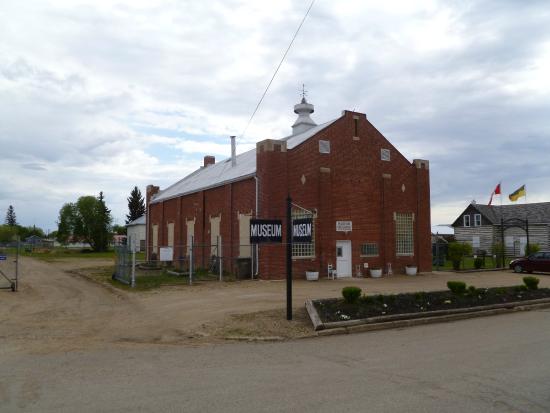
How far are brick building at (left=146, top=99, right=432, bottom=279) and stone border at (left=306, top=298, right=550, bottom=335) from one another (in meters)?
11.4

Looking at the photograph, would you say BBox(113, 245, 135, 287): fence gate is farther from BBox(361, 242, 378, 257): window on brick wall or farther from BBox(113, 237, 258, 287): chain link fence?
BBox(361, 242, 378, 257): window on brick wall

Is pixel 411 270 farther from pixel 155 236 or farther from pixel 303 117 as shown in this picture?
pixel 155 236

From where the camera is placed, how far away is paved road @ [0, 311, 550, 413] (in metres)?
6.27

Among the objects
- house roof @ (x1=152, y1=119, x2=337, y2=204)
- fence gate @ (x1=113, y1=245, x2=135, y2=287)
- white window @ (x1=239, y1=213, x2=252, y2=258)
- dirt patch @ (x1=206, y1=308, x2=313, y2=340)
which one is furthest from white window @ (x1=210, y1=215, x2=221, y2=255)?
dirt patch @ (x1=206, y1=308, x2=313, y2=340)

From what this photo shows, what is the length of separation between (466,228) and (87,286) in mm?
44351

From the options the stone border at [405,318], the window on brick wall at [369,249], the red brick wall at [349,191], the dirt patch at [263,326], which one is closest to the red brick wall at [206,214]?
the red brick wall at [349,191]

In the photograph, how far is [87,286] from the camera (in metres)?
24.4

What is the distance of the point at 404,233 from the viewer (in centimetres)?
3039

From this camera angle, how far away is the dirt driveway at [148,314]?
38.0ft

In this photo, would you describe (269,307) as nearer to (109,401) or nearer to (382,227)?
(109,401)

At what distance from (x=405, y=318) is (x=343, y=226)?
14507 mm

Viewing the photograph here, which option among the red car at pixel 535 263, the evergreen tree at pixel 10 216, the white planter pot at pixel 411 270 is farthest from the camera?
the evergreen tree at pixel 10 216

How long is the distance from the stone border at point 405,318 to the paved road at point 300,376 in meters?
0.85

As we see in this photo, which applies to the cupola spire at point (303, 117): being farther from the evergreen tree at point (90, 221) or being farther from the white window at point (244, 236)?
the evergreen tree at point (90, 221)
